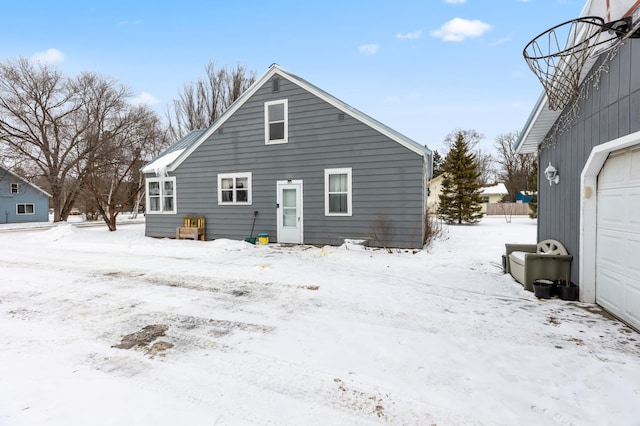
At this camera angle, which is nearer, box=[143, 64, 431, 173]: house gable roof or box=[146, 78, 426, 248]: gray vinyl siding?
box=[143, 64, 431, 173]: house gable roof

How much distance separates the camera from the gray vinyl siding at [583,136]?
362 centimetres

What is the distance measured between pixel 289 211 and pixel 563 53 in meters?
8.20

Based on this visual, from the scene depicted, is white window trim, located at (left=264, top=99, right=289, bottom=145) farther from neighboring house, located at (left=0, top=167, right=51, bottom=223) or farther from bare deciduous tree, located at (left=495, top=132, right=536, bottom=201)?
bare deciduous tree, located at (left=495, top=132, right=536, bottom=201)

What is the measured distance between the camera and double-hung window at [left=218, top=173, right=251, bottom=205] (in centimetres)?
1113

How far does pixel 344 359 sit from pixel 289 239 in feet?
25.4

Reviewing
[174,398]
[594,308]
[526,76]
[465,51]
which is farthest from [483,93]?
[174,398]

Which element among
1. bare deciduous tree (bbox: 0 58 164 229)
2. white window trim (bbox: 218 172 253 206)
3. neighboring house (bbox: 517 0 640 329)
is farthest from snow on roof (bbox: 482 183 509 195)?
bare deciduous tree (bbox: 0 58 164 229)

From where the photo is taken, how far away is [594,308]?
4453 millimetres

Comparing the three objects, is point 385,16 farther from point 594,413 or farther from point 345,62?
point 594,413

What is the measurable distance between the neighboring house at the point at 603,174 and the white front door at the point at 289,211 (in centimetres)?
664

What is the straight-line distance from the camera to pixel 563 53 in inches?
143

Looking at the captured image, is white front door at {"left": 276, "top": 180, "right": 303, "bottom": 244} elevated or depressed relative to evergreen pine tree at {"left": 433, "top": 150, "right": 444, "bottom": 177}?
depressed

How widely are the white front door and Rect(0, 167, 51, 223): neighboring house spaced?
25.8 metres

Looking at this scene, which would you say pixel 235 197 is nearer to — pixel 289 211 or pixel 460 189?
pixel 289 211
